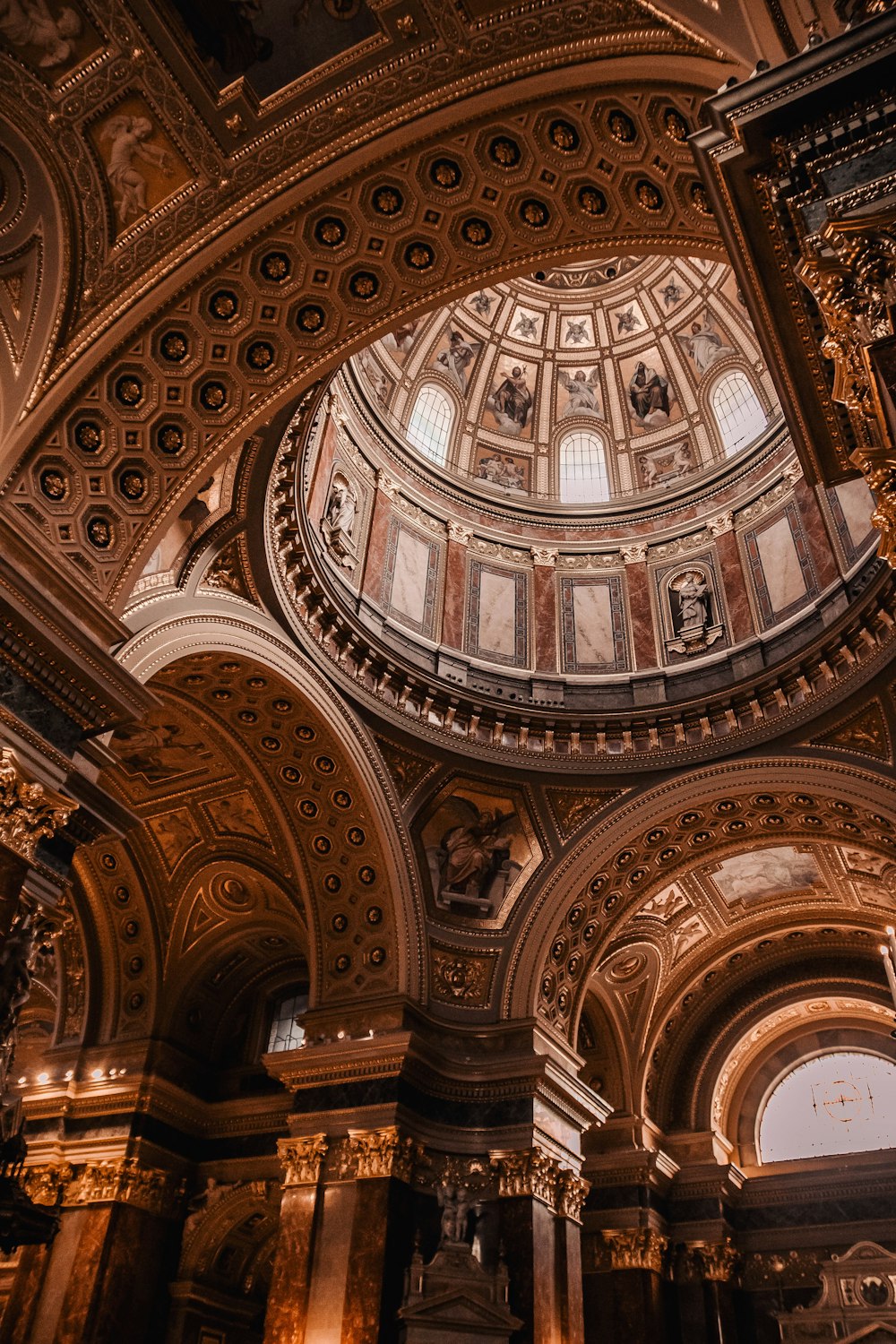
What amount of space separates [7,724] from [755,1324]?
17.9m

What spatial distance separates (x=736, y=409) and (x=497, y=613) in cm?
591

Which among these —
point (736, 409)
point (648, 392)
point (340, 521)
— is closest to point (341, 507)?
point (340, 521)

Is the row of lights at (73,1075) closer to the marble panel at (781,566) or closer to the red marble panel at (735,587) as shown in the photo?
the red marble panel at (735,587)

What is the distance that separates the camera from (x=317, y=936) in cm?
1656

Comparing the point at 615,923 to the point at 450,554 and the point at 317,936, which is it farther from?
the point at 450,554

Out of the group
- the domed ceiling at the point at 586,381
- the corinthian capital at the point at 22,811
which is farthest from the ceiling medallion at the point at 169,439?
the domed ceiling at the point at 586,381

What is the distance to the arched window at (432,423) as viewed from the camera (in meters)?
19.5

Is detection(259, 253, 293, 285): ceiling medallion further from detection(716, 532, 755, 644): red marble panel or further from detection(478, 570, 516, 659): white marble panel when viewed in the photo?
detection(716, 532, 755, 644): red marble panel

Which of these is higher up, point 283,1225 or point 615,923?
point 615,923

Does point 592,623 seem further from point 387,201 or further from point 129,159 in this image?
point 129,159

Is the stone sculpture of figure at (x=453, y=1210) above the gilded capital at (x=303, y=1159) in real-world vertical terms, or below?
below

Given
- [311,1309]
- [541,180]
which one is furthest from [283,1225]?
[541,180]

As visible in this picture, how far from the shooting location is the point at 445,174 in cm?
956

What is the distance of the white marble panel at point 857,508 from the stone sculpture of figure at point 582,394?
6.36 metres
